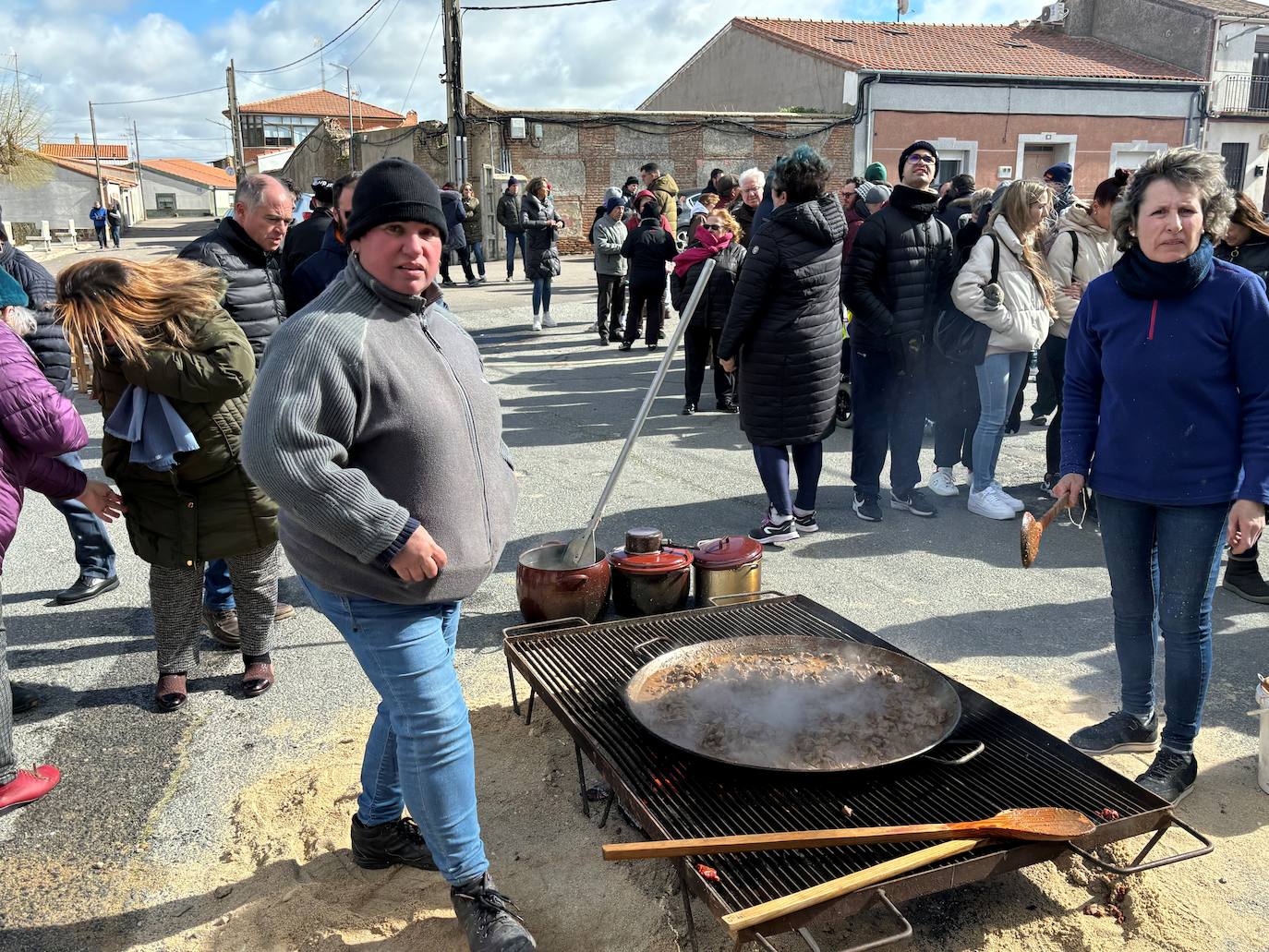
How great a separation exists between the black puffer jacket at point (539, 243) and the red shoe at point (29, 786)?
10119 millimetres

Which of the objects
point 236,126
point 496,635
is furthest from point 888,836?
point 236,126

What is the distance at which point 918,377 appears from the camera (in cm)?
590

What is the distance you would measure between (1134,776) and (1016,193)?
369cm

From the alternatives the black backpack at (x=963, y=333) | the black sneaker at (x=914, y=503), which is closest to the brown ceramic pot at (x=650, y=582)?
the black sneaker at (x=914, y=503)

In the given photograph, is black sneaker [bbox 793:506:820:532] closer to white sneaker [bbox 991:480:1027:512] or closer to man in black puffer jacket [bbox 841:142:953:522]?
man in black puffer jacket [bbox 841:142:953:522]

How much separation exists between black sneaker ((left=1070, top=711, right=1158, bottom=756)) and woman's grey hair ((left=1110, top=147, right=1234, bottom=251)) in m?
1.62

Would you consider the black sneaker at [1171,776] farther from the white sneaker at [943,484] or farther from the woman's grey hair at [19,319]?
the woman's grey hair at [19,319]

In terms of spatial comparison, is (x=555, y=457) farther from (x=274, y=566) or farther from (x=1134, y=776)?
(x=1134, y=776)

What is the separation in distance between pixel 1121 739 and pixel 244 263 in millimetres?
4031

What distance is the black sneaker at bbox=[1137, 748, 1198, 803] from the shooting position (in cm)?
304

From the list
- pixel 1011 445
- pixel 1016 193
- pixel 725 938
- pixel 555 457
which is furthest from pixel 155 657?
pixel 1011 445

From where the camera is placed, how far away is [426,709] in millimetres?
2326

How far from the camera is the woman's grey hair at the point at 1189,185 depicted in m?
2.86

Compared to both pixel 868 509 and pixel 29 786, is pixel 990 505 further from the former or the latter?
pixel 29 786
